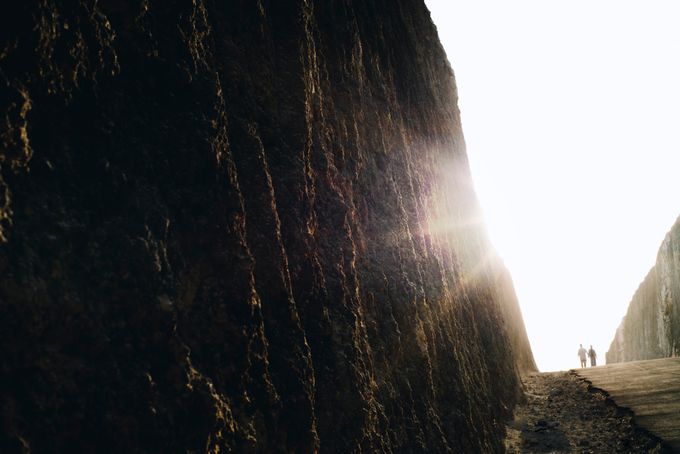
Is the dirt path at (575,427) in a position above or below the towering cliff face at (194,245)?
below

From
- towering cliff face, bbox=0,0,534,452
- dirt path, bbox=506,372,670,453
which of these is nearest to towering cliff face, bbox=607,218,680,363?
dirt path, bbox=506,372,670,453

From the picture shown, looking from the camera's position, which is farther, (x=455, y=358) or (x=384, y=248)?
(x=455, y=358)

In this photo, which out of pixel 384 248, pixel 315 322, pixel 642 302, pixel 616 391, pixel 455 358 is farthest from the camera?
pixel 642 302

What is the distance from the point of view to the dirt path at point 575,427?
236 inches

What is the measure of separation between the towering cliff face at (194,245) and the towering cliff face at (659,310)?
57.8ft

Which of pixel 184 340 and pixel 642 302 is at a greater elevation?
pixel 184 340

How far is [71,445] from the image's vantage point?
1592 mm

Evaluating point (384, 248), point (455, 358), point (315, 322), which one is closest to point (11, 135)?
point (315, 322)

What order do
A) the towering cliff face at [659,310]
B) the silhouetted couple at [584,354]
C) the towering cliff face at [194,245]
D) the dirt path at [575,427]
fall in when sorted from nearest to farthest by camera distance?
the towering cliff face at [194,245]
the dirt path at [575,427]
the towering cliff face at [659,310]
the silhouetted couple at [584,354]

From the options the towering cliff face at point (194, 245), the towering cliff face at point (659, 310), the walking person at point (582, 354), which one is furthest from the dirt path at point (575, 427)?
the walking person at point (582, 354)

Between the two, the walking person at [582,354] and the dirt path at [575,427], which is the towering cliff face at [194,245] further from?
the walking person at [582,354]

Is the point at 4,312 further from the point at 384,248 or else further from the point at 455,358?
the point at 455,358

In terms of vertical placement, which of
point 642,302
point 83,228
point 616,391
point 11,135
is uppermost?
point 11,135

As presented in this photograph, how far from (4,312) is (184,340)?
2.38ft
